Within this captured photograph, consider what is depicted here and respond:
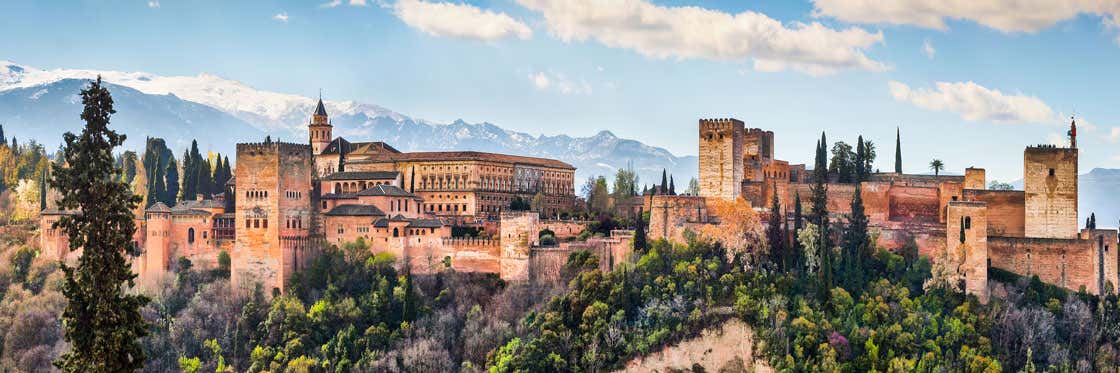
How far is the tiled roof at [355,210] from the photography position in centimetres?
5509

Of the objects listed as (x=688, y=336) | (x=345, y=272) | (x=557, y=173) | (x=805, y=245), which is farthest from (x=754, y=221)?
(x=557, y=173)

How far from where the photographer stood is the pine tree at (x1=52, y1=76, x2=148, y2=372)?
20.1 meters

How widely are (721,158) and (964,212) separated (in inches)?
463

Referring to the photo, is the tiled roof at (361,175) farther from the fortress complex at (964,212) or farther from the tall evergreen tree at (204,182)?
the fortress complex at (964,212)

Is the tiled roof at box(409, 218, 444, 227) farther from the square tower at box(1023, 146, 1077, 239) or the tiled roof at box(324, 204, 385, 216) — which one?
the square tower at box(1023, 146, 1077, 239)

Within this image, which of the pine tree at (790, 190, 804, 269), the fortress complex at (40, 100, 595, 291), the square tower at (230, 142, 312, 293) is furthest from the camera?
the square tower at (230, 142, 312, 293)

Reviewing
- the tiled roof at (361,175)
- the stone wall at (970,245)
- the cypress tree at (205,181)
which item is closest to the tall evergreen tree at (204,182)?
the cypress tree at (205,181)

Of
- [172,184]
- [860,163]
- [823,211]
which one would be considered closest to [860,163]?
[860,163]

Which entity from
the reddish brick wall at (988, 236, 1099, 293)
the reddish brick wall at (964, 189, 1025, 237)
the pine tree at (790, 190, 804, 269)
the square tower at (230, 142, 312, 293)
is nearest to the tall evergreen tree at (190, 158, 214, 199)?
the square tower at (230, 142, 312, 293)

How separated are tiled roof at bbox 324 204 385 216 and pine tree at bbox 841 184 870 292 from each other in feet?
69.5

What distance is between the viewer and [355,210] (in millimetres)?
55312

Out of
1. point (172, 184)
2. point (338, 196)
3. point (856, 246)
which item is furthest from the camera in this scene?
point (172, 184)

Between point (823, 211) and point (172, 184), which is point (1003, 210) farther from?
point (172, 184)

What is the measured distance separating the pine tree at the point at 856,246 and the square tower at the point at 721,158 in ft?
18.8
